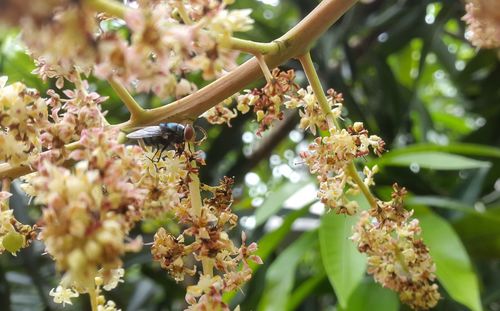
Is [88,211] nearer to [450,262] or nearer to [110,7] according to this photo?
[110,7]

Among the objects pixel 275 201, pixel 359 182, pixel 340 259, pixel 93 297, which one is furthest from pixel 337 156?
pixel 275 201

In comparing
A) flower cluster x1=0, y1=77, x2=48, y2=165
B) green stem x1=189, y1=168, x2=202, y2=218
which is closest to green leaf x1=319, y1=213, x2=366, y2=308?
green stem x1=189, y1=168, x2=202, y2=218

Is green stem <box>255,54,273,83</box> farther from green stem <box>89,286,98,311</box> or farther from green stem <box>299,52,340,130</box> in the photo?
green stem <box>89,286,98,311</box>

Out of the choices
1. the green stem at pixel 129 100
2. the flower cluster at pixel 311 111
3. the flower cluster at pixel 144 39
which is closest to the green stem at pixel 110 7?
the flower cluster at pixel 144 39

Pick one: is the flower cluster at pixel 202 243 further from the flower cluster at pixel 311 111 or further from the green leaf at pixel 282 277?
the green leaf at pixel 282 277

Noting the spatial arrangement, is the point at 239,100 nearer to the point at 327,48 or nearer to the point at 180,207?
the point at 180,207
